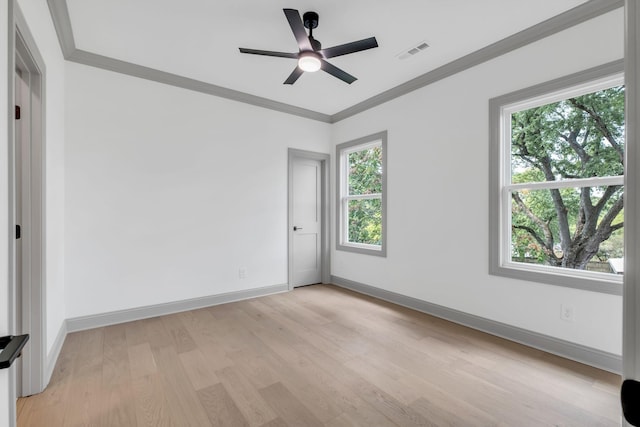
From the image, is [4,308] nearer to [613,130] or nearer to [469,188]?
[469,188]

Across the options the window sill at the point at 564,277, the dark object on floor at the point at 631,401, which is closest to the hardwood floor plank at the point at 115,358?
the dark object on floor at the point at 631,401

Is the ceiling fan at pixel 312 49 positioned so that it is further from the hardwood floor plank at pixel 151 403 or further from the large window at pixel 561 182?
the hardwood floor plank at pixel 151 403

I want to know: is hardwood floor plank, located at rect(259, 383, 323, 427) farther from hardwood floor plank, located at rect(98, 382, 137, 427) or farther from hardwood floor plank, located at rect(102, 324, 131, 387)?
hardwood floor plank, located at rect(102, 324, 131, 387)

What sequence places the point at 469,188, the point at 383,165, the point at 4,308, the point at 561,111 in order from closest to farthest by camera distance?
the point at 4,308 < the point at 561,111 < the point at 469,188 < the point at 383,165

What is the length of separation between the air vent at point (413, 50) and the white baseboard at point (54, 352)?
391 centimetres

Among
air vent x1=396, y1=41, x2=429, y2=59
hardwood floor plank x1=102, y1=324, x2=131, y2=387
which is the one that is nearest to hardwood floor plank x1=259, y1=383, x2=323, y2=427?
hardwood floor plank x1=102, y1=324, x2=131, y2=387

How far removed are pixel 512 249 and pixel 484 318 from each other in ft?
2.37

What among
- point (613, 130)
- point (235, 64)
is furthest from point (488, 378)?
point (235, 64)

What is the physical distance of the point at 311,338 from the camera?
275cm

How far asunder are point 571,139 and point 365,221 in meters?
2.51

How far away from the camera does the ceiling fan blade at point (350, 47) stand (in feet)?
7.37

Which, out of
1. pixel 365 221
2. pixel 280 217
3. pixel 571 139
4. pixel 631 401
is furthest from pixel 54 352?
pixel 571 139

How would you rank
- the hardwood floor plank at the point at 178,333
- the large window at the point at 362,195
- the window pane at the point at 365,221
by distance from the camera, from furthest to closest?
the window pane at the point at 365,221
the large window at the point at 362,195
the hardwood floor plank at the point at 178,333

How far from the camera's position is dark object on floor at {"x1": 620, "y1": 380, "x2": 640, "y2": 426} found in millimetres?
386
